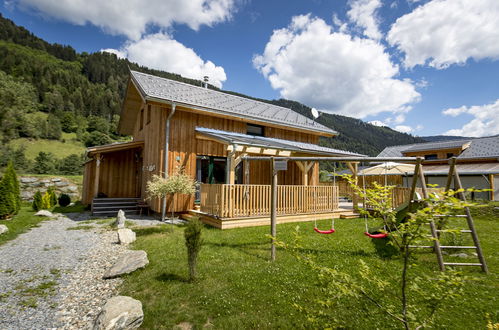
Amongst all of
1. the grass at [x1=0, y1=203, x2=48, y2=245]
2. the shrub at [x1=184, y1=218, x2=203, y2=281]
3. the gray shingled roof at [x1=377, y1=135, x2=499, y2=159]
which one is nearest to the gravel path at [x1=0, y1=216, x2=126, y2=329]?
the grass at [x1=0, y1=203, x2=48, y2=245]

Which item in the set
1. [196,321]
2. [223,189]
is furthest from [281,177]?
[196,321]

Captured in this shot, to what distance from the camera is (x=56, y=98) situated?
52156 millimetres

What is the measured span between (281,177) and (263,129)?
3078 millimetres

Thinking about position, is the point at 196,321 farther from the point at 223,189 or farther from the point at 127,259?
the point at 223,189

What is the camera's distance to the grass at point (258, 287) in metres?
3.17

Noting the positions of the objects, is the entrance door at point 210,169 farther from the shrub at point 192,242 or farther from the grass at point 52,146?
the grass at point 52,146

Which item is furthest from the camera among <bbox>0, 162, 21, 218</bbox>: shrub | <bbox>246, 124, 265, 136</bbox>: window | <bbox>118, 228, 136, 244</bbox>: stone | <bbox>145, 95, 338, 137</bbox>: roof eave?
<bbox>246, 124, 265, 136</bbox>: window

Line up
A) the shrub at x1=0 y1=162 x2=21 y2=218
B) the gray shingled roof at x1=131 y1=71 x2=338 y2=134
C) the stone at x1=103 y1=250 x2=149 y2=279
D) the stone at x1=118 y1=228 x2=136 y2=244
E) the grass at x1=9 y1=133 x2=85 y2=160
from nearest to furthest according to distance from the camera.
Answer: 1. the stone at x1=103 y1=250 x2=149 y2=279
2. the stone at x1=118 y1=228 x2=136 y2=244
3. the shrub at x1=0 y1=162 x2=21 y2=218
4. the gray shingled roof at x1=131 y1=71 x2=338 y2=134
5. the grass at x1=9 y1=133 x2=85 y2=160

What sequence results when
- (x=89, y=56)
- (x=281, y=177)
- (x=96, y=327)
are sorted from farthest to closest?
(x=89, y=56) < (x=281, y=177) < (x=96, y=327)

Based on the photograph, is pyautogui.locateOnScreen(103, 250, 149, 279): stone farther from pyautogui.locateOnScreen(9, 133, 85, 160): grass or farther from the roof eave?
pyautogui.locateOnScreen(9, 133, 85, 160): grass

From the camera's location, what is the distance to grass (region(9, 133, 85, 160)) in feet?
101

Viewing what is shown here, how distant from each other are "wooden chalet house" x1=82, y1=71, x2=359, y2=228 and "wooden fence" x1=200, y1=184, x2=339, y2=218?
1.4 inches

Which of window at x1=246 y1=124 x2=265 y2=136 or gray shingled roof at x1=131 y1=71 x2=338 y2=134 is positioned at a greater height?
gray shingled roof at x1=131 y1=71 x2=338 y2=134

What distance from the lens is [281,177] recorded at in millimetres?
14297
